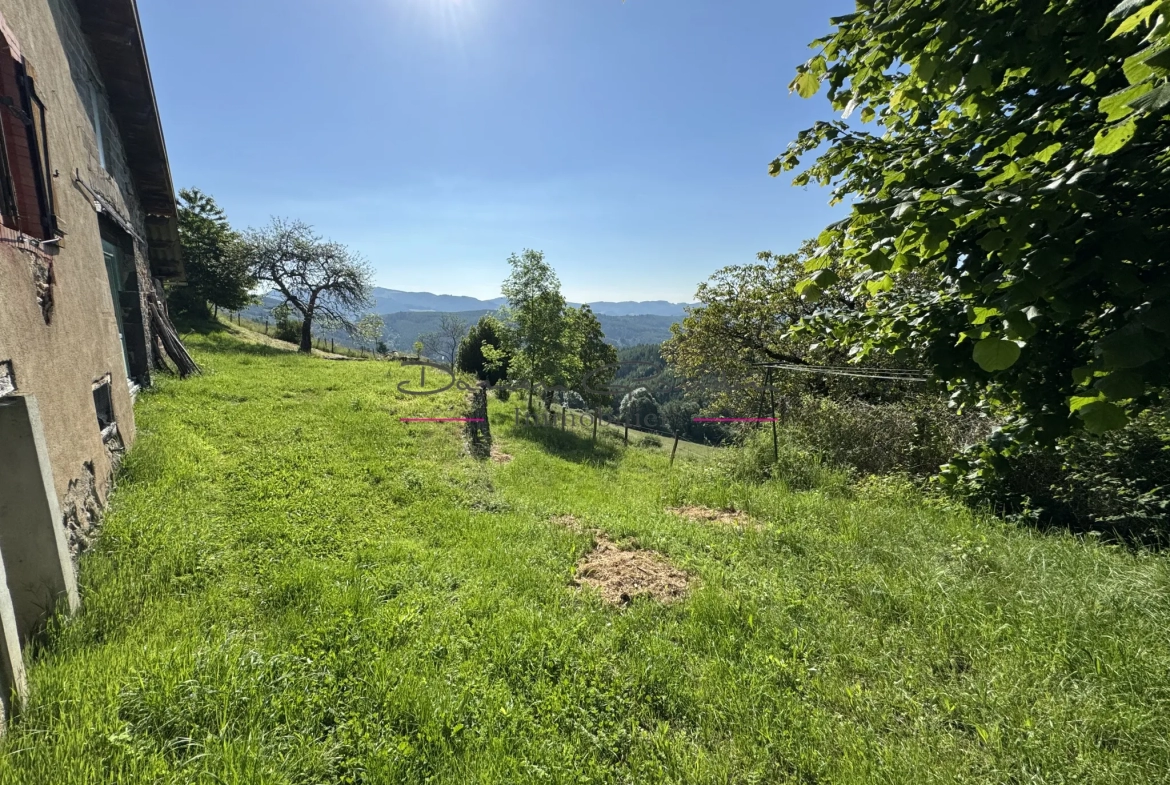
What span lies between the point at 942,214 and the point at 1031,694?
121 inches

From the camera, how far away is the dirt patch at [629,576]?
4.25 metres

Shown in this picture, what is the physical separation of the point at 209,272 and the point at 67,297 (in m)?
20.8

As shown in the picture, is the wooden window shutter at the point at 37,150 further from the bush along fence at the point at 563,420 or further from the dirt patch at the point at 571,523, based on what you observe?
the bush along fence at the point at 563,420

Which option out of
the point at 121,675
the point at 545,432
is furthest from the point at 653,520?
the point at 545,432

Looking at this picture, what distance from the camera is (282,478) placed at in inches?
229

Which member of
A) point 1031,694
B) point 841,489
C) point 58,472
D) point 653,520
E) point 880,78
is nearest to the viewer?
point 1031,694

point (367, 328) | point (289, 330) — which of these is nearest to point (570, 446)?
point (367, 328)

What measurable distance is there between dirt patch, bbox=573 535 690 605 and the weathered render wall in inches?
172

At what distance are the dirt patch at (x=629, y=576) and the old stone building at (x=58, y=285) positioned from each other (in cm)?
375

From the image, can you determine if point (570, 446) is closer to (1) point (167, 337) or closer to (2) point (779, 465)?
(2) point (779, 465)

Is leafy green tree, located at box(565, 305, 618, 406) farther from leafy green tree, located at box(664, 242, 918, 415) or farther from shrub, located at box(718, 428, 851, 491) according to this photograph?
shrub, located at box(718, 428, 851, 491)

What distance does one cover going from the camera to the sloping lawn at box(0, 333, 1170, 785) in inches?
91.8

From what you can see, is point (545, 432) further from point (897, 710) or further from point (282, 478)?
point (897, 710)

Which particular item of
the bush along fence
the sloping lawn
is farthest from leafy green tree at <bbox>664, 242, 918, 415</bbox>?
the sloping lawn
